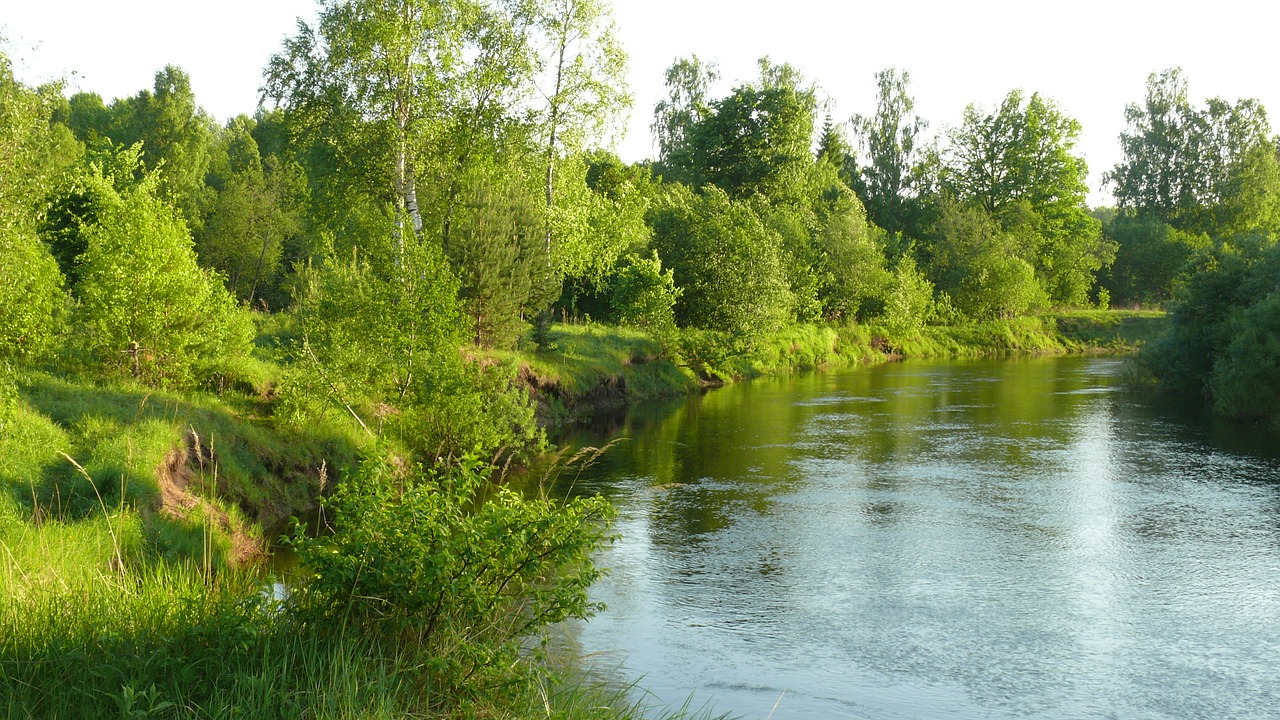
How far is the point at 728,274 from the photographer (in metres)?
39.4

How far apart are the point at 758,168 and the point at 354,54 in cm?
3266

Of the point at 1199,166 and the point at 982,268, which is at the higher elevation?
the point at 1199,166

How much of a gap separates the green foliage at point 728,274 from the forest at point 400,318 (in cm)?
14

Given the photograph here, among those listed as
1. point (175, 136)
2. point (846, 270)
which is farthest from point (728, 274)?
point (175, 136)

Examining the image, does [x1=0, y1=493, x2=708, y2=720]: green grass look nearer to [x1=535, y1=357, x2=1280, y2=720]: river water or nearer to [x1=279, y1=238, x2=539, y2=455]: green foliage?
[x1=535, y1=357, x2=1280, y2=720]: river water

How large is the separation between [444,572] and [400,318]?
38.8 ft

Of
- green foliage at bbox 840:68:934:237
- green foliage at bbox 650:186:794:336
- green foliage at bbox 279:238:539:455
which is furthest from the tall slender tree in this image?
green foliage at bbox 279:238:539:455

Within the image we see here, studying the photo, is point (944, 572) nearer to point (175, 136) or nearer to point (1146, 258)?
point (175, 136)

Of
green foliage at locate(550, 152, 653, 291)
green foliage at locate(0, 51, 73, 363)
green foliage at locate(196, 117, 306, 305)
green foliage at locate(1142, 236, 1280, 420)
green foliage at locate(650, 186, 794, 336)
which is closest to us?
green foliage at locate(0, 51, 73, 363)

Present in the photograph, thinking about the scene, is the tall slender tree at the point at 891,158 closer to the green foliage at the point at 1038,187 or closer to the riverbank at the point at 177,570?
the green foliage at the point at 1038,187

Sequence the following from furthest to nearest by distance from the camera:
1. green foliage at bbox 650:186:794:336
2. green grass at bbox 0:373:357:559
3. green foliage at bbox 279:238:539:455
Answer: green foliage at bbox 650:186:794:336
green foliage at bbox 279:238:539:455
green grass at bbox 0:373:357:559

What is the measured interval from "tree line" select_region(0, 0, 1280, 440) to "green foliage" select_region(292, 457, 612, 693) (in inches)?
316

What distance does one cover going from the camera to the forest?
21.5ft

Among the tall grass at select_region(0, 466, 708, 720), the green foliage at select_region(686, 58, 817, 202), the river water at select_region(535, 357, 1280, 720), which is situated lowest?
the river water at select_region(535, 357, 1280, 720)
